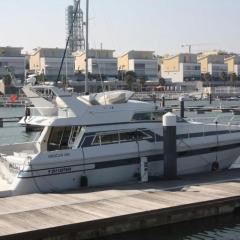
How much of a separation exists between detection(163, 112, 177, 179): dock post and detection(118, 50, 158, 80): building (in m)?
158

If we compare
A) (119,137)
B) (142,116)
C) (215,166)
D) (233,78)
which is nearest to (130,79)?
(233,78)

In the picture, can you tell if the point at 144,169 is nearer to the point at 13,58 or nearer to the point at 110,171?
the point at 110,171

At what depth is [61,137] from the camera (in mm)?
18312

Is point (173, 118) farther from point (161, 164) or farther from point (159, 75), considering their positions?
point (159, 75)

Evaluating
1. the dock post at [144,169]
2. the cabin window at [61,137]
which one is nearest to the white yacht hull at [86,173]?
the dock post at [144,169]

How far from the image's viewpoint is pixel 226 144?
20.7 meters

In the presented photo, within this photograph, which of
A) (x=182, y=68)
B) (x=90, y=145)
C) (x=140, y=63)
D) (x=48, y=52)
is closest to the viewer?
(x=90, y=145)

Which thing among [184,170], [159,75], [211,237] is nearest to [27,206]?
[211,237]

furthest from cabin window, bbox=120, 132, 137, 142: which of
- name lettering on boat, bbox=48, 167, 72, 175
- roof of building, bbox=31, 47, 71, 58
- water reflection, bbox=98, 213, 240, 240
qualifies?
roof of building, bbox=31, 47, 71, 58

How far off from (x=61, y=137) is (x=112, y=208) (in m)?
4.65

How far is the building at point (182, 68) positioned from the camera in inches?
7195

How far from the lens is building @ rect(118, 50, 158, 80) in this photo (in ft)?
580

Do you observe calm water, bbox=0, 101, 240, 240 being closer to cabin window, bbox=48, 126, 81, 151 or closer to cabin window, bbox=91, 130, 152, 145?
cabin window, bbox=91, 130, 152, 145

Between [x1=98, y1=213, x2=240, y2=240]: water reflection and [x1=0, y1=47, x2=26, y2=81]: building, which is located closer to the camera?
[x1=98, y1=213, x2=240, y2=240]: water reflection
